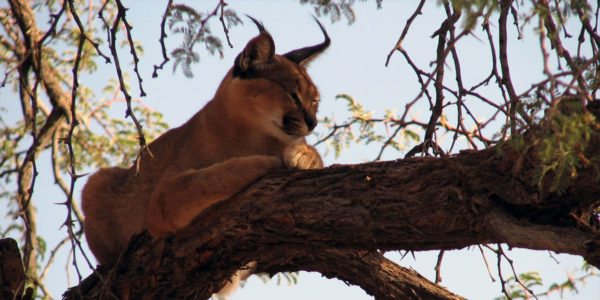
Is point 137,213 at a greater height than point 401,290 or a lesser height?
greater

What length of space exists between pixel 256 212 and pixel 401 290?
111cm

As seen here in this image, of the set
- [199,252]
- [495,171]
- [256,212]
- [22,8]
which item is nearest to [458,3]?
[495,171]

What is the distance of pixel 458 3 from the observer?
272cm

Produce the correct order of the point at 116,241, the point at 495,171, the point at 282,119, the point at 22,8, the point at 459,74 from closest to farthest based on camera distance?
the point at 495,171 < the point at 459,74 < the point at 282,119 < the point at 116,241 < the point at 22,8

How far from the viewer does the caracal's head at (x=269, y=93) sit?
5254mm

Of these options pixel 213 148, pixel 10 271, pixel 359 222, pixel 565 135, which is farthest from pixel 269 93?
pixel 565 135

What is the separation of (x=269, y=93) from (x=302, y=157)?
617 mm

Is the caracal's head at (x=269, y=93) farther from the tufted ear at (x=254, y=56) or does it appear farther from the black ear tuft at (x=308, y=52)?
the black ear tuft at (x=308, y=52)

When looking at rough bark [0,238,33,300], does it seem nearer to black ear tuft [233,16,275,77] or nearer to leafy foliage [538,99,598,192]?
black ear tuft [233,16,275,77]

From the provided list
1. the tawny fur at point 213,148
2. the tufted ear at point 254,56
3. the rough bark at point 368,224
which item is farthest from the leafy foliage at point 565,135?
the tufted ear at point 254,56

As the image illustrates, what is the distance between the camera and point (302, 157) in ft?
16.2

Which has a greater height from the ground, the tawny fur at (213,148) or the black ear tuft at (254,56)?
the black ear tuft at (254,56)

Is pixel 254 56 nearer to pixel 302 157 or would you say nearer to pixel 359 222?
pixel 302 157

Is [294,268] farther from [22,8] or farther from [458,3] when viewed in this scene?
[22,8]
